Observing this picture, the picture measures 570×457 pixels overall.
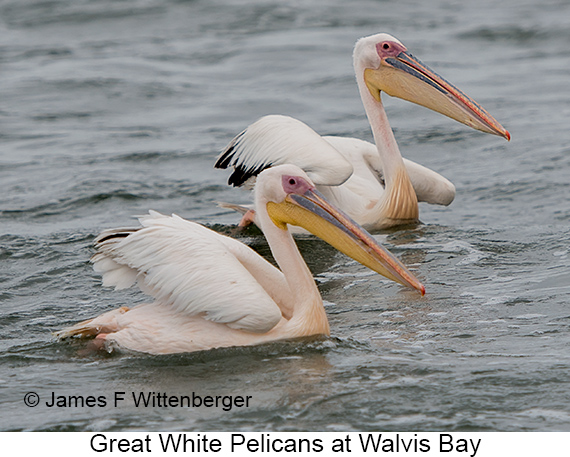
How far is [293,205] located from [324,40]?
9280 millimetres

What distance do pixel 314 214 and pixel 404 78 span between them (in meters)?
2.31

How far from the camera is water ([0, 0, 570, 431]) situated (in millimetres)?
3713

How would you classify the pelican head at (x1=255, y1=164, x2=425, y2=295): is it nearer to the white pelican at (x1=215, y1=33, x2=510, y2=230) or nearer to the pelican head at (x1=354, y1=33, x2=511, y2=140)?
the white pelican at (x1=215, y1=33, x2=510, y2=230)

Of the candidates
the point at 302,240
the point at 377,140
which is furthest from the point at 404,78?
the point at 302,240

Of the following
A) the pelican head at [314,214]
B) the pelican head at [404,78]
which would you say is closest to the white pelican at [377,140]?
the pelican head at [404,78]

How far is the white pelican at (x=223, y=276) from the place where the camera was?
4070 mm

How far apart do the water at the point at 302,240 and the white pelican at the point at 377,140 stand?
27 cm

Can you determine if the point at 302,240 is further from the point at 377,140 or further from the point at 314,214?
the point at 314,214

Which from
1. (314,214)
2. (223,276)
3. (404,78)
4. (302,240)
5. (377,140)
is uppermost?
(404,78)

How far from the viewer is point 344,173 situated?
5.69 metres

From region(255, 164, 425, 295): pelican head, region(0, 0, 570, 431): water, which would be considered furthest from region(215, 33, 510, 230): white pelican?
region(255, 164, 425, 295): pelican head

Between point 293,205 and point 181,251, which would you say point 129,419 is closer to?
point 181,251

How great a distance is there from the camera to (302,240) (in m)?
6.19
